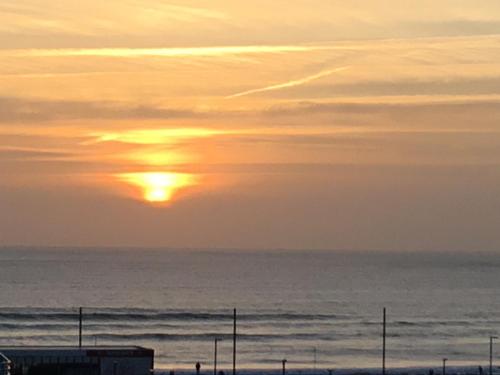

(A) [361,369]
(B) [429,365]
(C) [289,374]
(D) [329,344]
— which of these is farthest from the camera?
(D) [329,344]

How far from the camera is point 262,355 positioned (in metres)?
97.4

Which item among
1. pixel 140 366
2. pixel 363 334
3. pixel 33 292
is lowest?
pixel 140 366

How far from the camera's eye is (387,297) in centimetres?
18150

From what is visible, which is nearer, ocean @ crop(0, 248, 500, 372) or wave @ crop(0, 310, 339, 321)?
ocean @ crop(0, 248, 500, 372)

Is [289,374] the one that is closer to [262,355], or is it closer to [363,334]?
→ [262,355]

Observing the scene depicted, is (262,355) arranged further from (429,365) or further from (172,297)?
(172,297)

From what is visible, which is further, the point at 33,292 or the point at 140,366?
the point at 33,292

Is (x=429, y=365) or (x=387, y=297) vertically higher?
(x=387, y=297)

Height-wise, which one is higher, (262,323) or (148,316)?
(148,316)

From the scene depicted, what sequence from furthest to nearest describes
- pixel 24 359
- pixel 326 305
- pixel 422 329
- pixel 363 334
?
pixel 326 305, pixel 422 329, pixel 363 334, pixel 24 359

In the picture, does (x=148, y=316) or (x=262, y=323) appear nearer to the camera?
(x=262, y=323)

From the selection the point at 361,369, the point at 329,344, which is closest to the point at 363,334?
the point at 329,344

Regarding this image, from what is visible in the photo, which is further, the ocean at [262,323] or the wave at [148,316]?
the wave at [148,316]

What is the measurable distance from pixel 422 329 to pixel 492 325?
32.3 feet
